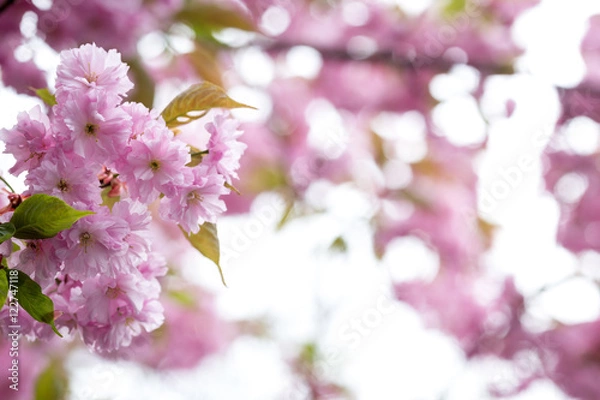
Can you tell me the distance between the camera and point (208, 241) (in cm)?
68

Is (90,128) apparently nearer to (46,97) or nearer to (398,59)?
(46,97)

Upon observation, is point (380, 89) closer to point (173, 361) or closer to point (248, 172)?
point (248, 172)

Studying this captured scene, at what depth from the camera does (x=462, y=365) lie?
2375 millimetres

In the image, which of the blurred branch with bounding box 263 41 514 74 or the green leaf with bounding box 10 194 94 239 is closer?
the green leaf with bounding box 10 194 94 239

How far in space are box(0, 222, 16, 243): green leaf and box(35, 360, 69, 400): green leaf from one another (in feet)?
3.88

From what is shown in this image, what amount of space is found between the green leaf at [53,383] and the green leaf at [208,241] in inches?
44.3

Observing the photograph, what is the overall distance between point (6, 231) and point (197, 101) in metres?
0.23

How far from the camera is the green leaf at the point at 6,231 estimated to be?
1.79 ft

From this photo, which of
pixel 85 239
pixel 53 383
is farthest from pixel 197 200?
pixel 53 383

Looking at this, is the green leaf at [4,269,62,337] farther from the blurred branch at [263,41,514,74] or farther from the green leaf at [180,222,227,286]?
the blurred branch at [263,41,514,74]

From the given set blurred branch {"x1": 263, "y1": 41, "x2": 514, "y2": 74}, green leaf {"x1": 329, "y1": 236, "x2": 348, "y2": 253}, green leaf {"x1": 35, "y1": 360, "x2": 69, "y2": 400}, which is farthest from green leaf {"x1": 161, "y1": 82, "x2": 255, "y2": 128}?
green leaf {"x1": 329, "y1": 236, "x2": 348, "y2": 253}

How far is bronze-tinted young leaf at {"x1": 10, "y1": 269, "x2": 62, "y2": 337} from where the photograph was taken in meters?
→ 0.57

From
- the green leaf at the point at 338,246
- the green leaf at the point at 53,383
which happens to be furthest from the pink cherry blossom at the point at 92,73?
the green leaf at the point at 338,246

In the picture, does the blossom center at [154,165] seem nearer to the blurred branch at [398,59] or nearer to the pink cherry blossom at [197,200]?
the pink cherry blossom at [197,200]
